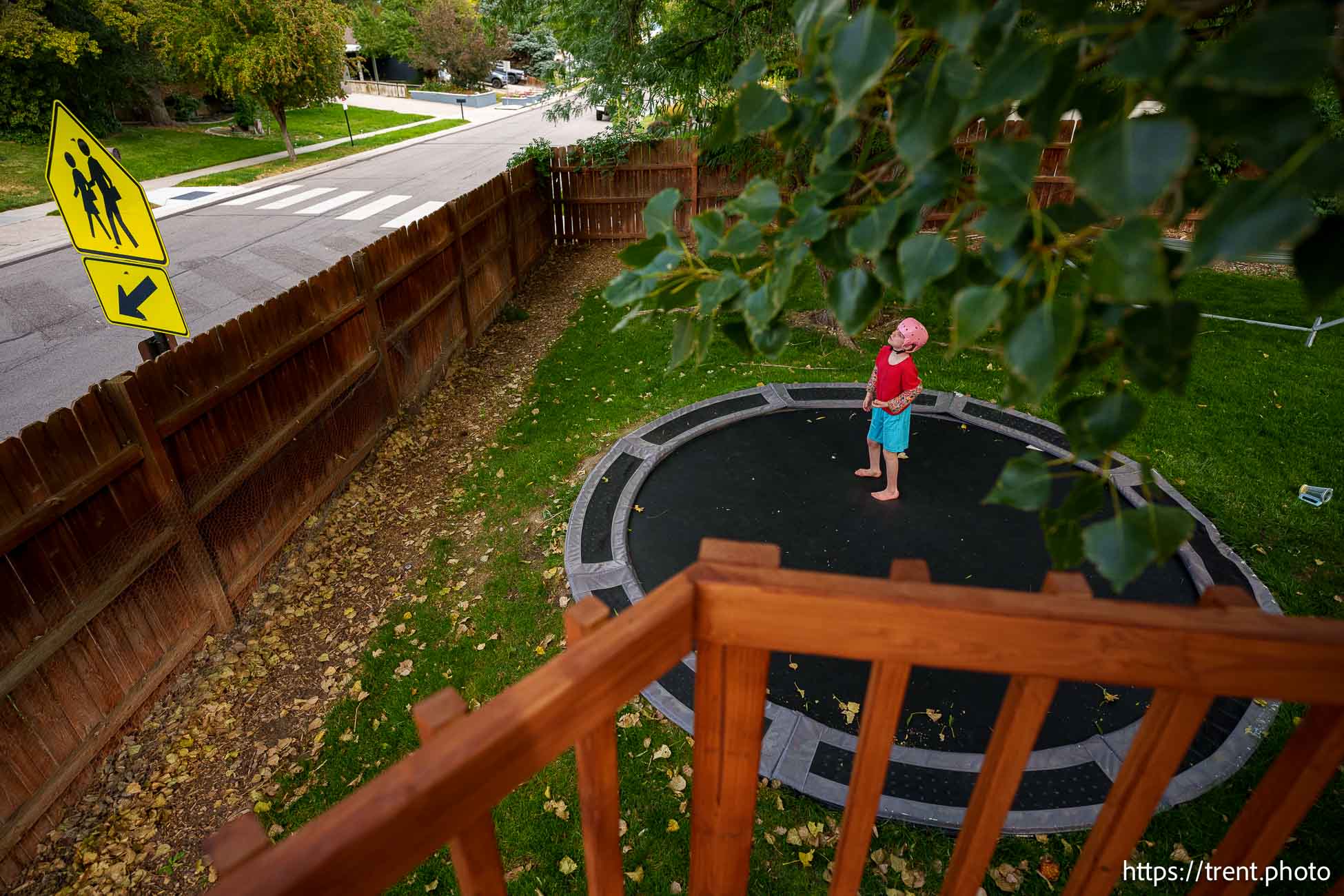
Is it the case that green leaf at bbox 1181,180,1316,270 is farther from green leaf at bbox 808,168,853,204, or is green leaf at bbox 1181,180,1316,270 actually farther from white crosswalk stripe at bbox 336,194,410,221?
white crosswalk stripe at bbox 336,194,410,221

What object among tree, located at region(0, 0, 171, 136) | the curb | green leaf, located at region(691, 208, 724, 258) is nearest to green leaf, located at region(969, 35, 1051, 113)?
green leaf, located at region(691, 208, 724, 258)

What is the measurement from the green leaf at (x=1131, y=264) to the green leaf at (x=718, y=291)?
51cm

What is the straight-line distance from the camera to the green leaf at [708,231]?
1116 mm

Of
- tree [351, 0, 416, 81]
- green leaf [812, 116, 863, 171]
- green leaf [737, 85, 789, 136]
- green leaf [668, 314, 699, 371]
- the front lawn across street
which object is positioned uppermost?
tree [351, 0, 416, 81]

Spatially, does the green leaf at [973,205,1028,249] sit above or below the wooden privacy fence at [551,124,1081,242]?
above

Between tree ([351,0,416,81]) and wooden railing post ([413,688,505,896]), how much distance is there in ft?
176

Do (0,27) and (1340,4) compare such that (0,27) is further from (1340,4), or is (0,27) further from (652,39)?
(1340,4)

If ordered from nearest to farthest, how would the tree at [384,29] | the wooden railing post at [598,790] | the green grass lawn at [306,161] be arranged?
1. the wooden railing post at [598,790]
2. the green grass lawn at [306,161]
3. the tree at [384,29]

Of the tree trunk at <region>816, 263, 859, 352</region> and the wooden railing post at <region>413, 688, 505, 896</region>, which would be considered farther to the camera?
the tree trunk at <region>816, 263, 859, 352</region>

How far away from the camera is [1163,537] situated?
895 millimetres

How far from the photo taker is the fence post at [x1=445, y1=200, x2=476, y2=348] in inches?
340

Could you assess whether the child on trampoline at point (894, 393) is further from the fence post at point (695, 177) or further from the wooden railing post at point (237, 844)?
the fence post at point (695, 177)

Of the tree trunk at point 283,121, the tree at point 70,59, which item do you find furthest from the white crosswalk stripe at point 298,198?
the tree at point 70,59

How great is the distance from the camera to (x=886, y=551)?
5418mm
